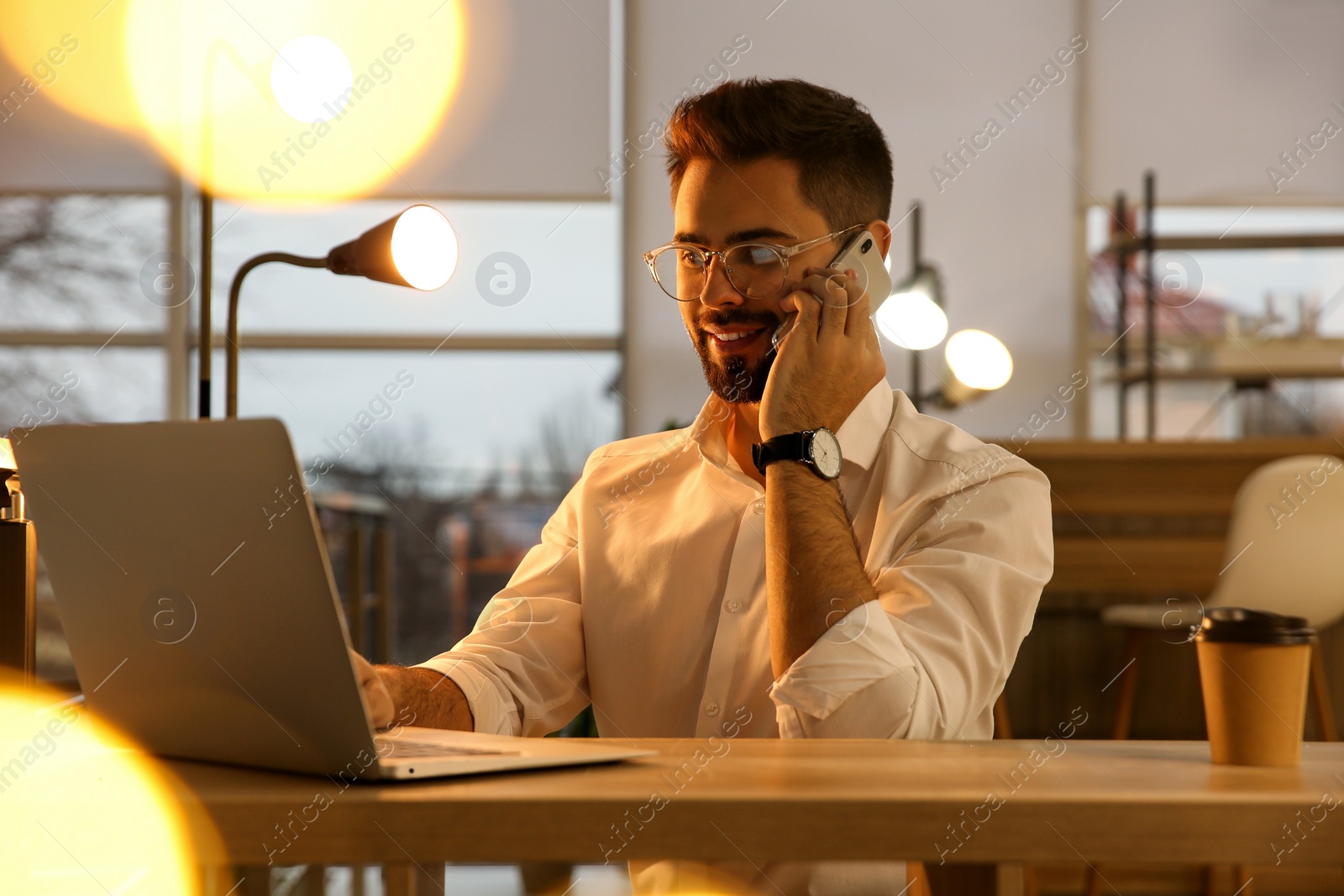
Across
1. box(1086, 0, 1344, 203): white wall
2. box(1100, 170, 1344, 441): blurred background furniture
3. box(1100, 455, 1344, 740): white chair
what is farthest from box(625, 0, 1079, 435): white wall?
box(1100, 455, 1344, 740): white chair

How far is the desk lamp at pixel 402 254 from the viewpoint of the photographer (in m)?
1.30

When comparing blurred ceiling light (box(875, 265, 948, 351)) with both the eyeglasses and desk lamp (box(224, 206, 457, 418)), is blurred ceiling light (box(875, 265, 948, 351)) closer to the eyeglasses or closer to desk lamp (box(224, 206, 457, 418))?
the eyeglasses

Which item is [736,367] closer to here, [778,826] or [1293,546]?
[778,826]

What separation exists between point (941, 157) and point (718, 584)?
4312 mm

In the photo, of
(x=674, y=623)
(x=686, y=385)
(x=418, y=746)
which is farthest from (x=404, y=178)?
(x=418, y=746)

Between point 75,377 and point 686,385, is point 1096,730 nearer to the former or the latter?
point 686,385

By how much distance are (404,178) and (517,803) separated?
5.02m

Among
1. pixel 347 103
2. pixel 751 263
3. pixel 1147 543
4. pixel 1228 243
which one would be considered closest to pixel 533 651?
pixel 751 263

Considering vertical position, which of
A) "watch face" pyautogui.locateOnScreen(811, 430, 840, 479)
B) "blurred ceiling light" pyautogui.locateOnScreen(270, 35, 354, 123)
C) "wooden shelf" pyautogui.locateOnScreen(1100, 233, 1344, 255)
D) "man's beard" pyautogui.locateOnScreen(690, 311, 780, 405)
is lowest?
"watch face" pyautogui.locateOnScreen(811, 430, 840, 479)

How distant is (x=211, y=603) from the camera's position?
708 mm

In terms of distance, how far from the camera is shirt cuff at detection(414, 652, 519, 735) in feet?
3.95

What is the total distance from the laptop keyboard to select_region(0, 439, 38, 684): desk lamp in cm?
30

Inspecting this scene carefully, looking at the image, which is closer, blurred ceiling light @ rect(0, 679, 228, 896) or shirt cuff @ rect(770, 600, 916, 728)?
blurred ceiling light @ rect(0, 679, 228, 896)

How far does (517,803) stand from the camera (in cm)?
61
